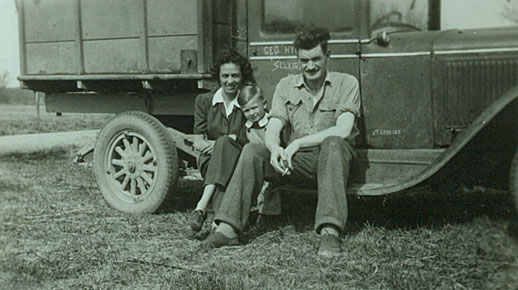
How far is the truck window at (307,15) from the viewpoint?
13.8ft

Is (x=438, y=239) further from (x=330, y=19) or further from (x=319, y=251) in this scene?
(x=330, y=19)

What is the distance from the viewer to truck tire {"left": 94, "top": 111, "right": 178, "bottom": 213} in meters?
4.72

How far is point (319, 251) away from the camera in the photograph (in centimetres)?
338

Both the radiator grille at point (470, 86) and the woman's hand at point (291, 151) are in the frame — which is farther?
the radiator grille at point (470, 86)

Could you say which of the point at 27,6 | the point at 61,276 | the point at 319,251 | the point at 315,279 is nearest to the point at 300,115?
the point at 319,251

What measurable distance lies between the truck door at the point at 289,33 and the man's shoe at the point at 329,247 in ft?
4.68

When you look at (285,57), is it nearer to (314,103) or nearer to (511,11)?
(314,103)

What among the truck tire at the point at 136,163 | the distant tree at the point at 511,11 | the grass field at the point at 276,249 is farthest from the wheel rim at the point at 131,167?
the distant tree at the point at 511,11

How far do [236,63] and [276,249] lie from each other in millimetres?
1456

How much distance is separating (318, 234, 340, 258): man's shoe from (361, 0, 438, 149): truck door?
112cm

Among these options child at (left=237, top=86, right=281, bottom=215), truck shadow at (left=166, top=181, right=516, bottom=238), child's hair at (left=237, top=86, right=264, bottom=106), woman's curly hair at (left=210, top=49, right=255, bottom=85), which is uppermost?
woman's curly hair at (left=210, top=49, right=255, bottom=85)

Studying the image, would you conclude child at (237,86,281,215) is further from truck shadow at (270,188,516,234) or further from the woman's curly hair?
truck shadow at (270,188,516,234)

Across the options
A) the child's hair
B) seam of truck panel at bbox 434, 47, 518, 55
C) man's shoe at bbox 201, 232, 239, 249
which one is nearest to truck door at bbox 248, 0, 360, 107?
the child's hair

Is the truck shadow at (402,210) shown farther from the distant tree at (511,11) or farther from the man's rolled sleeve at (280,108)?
the distant tree at (511,11)
